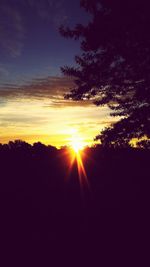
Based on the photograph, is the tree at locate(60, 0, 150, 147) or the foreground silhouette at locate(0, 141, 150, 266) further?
the tree at locate(60, 0, 150, 147)

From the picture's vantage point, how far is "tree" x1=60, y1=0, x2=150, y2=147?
14750 mm

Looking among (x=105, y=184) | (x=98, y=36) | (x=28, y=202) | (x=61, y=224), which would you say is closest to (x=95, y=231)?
(x=61, y=224)

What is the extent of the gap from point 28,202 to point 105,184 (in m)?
2.92

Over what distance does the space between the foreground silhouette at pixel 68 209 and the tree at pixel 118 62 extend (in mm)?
4199

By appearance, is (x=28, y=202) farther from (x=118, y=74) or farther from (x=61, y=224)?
(x=118, y=74)

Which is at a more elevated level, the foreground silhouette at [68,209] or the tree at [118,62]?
the tree at [118,62]

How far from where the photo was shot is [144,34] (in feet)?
47.7

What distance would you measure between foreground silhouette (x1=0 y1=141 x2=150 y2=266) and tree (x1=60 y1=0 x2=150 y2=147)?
4.20 m

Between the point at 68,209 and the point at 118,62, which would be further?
the point at 118,62

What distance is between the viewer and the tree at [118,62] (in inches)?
581

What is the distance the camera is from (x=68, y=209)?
8.20 meters

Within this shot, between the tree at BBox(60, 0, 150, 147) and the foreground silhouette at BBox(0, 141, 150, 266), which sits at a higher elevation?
the tree at BBox(60, 0, 150, 147)

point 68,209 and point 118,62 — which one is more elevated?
point 118,62

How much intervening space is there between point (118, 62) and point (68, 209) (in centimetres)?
944
